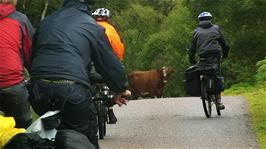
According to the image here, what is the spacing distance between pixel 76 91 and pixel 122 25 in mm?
74846

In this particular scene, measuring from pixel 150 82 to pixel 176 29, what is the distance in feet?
140

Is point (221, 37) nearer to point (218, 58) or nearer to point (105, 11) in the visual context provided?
point (218, 58)

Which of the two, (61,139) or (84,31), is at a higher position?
(84,31)

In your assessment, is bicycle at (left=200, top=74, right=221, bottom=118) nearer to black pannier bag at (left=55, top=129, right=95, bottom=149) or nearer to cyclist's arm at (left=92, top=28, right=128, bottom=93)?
cyclist's arm at (left=92, top=28, right=128, bottom=93)

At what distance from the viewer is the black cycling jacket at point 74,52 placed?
5.27 meters

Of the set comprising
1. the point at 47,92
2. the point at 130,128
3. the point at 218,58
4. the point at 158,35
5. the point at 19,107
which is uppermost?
the point at 47,92

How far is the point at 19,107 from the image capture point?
6.59 meters

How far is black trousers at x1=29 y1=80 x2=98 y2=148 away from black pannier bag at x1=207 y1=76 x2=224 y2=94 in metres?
9.15

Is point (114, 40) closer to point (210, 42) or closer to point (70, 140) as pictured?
point (210, 42)

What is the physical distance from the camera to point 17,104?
6.57 meters

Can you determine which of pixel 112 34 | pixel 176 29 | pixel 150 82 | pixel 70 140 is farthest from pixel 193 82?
pixel 176 29

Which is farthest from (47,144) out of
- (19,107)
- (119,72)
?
(19,107)

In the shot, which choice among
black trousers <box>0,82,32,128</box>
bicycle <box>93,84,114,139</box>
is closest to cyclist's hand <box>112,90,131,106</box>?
black trousers <box>0,82,32,128</box>

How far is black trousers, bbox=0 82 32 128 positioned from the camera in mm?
6457
